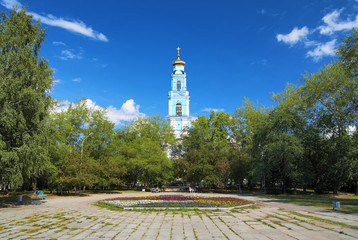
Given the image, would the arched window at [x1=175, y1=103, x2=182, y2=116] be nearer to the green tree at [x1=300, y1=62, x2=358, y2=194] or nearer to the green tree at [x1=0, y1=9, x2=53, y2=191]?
the green tree at [x1=300, y1=62, x2=358, y2=194]

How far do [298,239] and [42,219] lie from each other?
10.7 metres

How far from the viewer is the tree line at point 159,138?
Result: 17.2 metres

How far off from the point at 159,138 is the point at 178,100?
90.0 feet

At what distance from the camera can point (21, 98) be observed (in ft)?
55.8

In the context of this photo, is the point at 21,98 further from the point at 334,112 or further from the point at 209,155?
the point at 334,112

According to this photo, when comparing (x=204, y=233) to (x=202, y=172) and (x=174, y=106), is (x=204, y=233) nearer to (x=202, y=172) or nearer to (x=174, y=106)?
(x=202, y=172)

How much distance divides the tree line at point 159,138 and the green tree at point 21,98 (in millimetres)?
65

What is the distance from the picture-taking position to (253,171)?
27.8 m

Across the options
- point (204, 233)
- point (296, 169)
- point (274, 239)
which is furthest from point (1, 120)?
point (296, 169)

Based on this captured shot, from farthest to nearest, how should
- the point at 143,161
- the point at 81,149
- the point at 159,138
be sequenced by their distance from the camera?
the point at 159,138, the point at 143,161, the point at 81,149

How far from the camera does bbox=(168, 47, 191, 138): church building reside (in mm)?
68375

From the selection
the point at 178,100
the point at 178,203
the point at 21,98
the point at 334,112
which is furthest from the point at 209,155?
the point at 178,100

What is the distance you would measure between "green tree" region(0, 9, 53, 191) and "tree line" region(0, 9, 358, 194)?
0.21 feet

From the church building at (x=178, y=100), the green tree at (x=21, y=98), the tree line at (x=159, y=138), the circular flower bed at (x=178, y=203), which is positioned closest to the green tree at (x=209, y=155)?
the tree line at (x=159, y=138)
